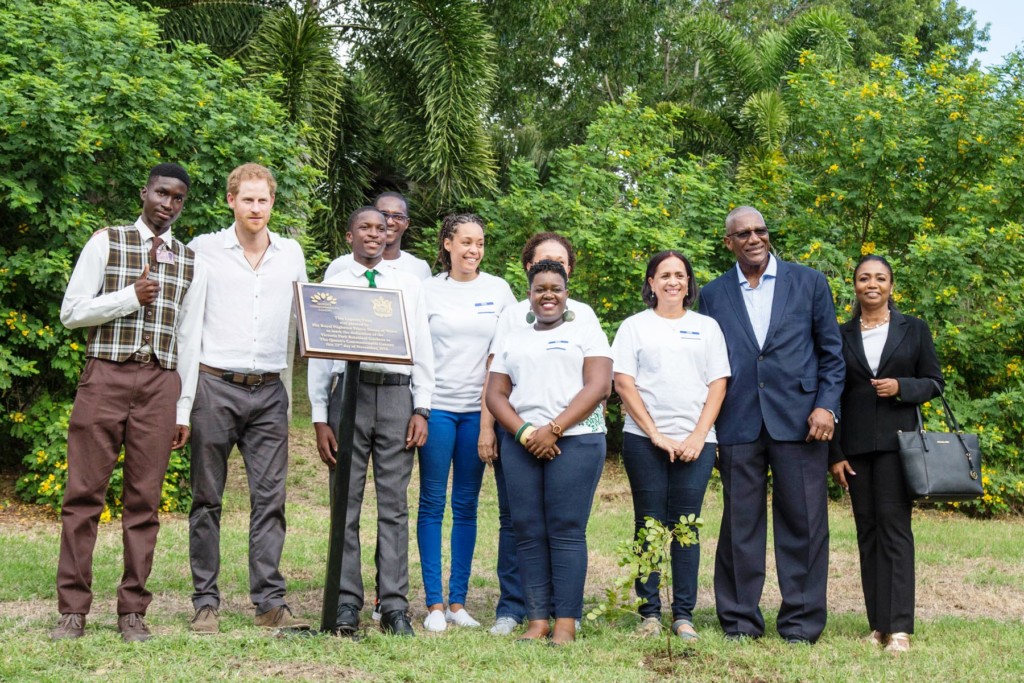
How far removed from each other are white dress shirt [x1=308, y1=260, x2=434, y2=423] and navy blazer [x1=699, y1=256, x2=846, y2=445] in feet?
5.51

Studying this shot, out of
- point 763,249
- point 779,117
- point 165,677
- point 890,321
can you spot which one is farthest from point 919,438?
point 779,117

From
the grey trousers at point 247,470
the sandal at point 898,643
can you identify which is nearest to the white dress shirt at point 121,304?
the grey trousers at point 247,470

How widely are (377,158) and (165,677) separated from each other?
13246 millimetres

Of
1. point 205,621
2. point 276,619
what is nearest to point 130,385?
point 205,621

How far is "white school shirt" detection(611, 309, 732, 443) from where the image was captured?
5.66 m

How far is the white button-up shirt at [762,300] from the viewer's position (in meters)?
5.83

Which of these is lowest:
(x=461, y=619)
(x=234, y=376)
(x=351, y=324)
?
(x=461, y=619)

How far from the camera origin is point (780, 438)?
5637 mm

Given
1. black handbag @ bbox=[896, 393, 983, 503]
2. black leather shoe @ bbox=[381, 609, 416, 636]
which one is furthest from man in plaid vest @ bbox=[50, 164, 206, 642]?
black handbag @ bbox=[896, 393, 983, 503]

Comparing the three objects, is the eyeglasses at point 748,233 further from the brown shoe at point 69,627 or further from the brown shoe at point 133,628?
the brown shoe at point 69,627

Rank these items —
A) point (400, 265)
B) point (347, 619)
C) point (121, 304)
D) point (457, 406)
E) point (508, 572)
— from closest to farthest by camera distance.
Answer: point (121, 304), point (347, 619), point (457, 406), point (508, 572), point (400, 265)

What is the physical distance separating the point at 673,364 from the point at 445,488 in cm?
147

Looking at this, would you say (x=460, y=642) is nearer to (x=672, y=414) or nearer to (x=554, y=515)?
(x=554, y=515)

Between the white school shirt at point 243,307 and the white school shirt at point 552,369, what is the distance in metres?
1.26
